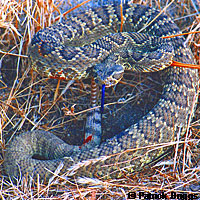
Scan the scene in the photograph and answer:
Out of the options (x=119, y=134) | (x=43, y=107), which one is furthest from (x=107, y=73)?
(x=43, y=107)

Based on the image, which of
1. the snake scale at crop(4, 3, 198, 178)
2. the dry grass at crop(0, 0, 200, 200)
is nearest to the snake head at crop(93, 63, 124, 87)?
the snake scale at crop(4, 3, 198, 178)

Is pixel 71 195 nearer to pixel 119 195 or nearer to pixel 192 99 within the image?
pixel 119 195

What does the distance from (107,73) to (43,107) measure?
1.18 m

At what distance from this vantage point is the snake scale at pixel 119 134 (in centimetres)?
361

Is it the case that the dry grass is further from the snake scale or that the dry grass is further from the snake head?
the snake head

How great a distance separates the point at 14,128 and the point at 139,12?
274 centimetres

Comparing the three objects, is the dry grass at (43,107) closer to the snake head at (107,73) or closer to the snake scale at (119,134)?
the snake scale at (119,134)

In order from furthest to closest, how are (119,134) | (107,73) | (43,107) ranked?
(43,107), (107,73), (119,134)

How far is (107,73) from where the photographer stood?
4.03 m

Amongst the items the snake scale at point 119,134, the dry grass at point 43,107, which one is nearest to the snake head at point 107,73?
the snake scale at point 119,134

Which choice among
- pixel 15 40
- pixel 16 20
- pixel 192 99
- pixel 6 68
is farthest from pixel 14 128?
pixel 192 99

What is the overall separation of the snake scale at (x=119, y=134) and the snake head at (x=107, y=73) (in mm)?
163

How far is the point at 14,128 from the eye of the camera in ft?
14.2

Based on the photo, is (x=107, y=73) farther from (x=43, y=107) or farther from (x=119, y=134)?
(x=43, y=107)
